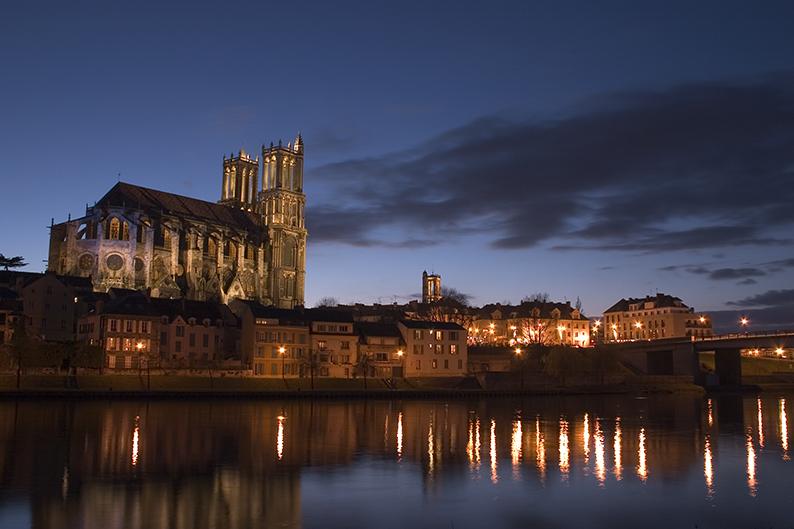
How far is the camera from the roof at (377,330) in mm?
92750

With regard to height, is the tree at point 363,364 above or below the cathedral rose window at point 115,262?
below

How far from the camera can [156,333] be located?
7862cm

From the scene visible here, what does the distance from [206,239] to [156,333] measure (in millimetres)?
54836

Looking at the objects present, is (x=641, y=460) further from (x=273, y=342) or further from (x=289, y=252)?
(x=289, y=252)

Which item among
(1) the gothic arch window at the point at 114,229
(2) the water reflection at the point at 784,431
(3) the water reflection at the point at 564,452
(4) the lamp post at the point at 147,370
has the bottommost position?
(2) the water reflection at the point at 784,431

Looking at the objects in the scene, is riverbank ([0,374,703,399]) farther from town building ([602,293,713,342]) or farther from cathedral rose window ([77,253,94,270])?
town building ([602,293,713,342])

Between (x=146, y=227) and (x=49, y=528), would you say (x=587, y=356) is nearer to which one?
(x=146, y=227)

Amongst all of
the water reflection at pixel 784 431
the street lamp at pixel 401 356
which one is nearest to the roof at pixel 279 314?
the street lamp at pixel 401 356

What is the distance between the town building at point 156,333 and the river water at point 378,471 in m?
22.3

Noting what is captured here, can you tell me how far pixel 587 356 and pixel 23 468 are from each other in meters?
81.1

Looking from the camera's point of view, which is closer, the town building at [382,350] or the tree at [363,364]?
the tree at [363,364]

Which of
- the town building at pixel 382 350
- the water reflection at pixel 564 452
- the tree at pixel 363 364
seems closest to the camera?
the water reflection at pixel 564 452

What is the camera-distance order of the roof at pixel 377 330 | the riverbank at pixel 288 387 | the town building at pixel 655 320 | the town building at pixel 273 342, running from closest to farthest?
the riverbank at pixel 288 387, the town building at pixel 273 342, the roof at pixel 377 330, the town building at pixel 655 320

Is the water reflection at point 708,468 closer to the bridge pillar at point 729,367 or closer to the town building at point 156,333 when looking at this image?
the town building at point 156,333
